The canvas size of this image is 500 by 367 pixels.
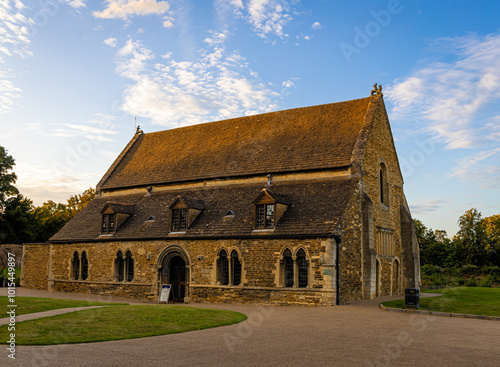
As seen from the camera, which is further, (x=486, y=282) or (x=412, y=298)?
(x=486, y=282)

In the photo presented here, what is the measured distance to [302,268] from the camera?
2323 centimetres

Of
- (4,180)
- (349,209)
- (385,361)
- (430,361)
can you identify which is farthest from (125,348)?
(4,180)

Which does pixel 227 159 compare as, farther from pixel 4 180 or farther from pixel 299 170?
pixel 4 180

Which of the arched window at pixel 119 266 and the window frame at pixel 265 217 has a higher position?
the window frame at pixel 265 217

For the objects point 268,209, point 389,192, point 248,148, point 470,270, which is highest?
point 248,148

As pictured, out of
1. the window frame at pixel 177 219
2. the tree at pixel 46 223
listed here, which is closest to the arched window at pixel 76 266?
the window frame at pixel 177 219

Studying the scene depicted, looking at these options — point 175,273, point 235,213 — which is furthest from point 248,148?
point 175,273

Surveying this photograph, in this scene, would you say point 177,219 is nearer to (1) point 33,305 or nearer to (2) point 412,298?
(1) point 33,305

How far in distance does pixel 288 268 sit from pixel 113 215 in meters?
13.7

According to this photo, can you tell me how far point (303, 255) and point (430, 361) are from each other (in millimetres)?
13118

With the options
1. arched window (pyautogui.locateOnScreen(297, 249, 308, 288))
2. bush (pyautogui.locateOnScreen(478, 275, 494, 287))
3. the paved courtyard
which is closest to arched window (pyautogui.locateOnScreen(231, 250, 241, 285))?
arched window (pyautogui.locateOnScreen(297, 249, 308, 288))

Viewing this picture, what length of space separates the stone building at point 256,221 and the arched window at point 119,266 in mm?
64

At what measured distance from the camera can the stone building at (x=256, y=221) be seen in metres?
23.7

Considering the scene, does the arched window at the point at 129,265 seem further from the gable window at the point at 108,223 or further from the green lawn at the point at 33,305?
the green lawn at the point at 33,305
